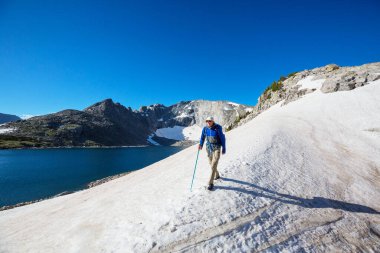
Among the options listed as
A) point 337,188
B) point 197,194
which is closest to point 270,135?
point 337,188

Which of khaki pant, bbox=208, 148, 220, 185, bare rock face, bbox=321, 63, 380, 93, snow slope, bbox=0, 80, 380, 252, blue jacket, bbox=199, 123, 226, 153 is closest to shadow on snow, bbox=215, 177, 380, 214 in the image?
snow slope, bbox=0, 80, 380, 252

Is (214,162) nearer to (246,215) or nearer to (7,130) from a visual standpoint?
(246,215)

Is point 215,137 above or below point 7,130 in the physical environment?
below

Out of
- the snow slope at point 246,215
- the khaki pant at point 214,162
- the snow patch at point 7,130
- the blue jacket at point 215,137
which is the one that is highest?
the snow patch at point 7,130

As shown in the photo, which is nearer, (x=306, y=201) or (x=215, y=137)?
(x=306, y=201)

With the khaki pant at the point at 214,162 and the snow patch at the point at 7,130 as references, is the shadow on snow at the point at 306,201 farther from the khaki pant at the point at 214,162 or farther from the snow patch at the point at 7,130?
the snow patch at the point at 7,130

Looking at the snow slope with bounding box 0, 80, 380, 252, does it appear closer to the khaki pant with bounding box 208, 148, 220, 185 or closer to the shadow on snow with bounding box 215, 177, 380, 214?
the shadow on snow with bounding box 215, 177, 380, 214

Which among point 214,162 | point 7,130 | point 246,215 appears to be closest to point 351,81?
point 214,162

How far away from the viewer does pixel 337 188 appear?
39.1 ft

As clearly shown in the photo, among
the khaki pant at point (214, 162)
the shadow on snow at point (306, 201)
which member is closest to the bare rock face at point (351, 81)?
the shadow on snow at point (306, 201)

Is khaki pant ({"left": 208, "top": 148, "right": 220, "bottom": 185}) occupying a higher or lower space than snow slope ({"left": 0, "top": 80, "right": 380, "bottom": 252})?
higher

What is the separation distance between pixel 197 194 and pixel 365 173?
12.4 m

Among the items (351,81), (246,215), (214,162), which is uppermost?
(351,81)

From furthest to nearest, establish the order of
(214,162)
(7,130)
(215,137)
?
(7,130), (215,137), (214,162)
